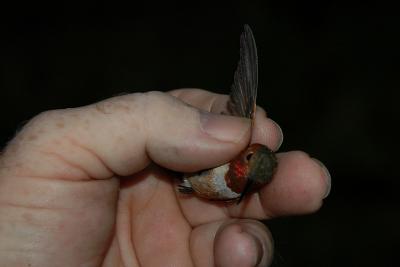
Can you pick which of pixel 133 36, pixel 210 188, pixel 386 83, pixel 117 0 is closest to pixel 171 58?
pixel 133 36

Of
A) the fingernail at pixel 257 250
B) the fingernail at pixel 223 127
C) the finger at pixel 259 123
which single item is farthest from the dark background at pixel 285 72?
the fingernail at pixel 223 127

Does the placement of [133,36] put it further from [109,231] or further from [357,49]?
[109,231]

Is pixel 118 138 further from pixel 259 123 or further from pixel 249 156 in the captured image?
pixel 259 123

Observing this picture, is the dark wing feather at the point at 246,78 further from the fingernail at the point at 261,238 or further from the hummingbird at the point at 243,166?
the fingernail at the point at 261,238

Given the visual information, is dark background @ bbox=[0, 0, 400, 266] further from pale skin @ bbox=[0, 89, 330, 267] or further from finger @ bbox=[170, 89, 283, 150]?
pale skin @ bbox=[0, 89, 330, 267]

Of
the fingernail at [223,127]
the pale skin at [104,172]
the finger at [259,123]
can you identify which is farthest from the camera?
the finger at [259,123]

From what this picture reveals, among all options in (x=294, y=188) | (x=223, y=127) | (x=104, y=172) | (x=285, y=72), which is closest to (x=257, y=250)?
(x=294, y=188)
